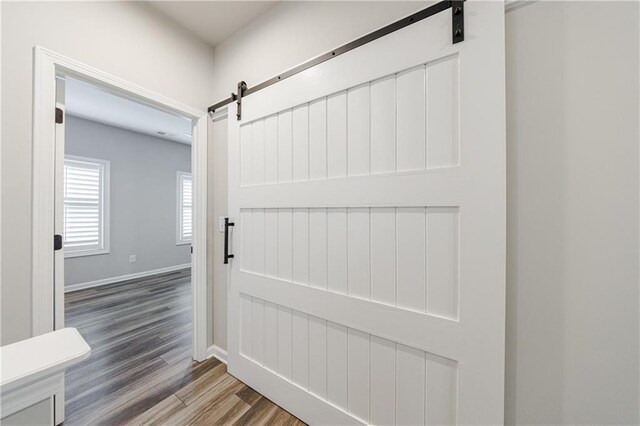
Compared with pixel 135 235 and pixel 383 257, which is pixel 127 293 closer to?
pixel 135 235

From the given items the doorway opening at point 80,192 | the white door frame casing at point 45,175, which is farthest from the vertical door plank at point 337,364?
the white door frame casing at point 45,175

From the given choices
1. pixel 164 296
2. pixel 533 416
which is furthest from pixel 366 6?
pixel 164 296

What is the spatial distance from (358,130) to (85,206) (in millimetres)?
4720

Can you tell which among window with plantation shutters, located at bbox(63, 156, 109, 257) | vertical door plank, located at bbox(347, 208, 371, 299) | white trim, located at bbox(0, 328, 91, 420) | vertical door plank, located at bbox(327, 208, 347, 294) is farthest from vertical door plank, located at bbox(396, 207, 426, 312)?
window with plantation shutters, located at bbox(63, 156, 109, 257)

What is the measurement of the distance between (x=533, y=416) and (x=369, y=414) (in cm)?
65

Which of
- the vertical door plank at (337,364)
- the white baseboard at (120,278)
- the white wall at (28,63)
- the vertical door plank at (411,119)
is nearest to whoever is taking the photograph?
the vertical door plank at (411,119)

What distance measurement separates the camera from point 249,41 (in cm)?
173

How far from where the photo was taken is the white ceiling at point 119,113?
2939 millimetres

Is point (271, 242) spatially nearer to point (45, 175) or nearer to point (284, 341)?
point (284, 341)

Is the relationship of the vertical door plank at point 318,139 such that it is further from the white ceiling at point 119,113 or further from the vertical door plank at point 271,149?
the white ceiling at point 119,113

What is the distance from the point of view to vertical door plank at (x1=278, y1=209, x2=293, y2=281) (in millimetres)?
1420

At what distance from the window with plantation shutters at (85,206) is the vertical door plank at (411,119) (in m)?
4.82

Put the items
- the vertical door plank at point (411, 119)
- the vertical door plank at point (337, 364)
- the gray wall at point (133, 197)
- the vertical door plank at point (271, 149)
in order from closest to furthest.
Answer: the vertical door plank at point (411, 119)
the vertical door plank at point (337, 364)
the vertical door plank at point (271, 149)
the gray wall at point (133, 197)

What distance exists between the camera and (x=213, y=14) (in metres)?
1.68
